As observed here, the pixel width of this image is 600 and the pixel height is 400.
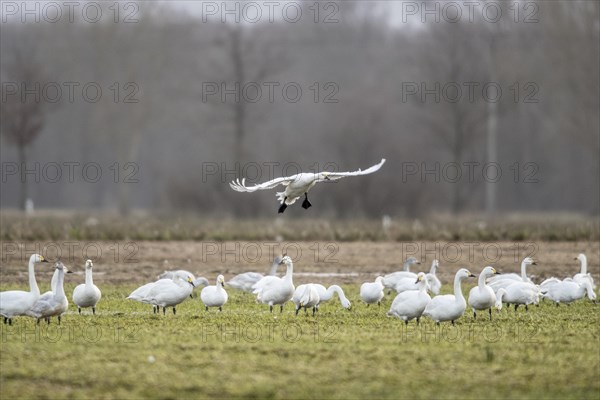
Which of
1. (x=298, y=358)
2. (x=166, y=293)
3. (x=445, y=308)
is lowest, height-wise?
(x=298, y=358)

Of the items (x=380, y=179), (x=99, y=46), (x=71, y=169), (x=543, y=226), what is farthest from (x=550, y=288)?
(x=71, y=169)

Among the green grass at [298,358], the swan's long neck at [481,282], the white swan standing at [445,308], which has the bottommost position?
Answer: the green grass at [298,358]

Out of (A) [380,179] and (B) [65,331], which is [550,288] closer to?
(B) [65,331]

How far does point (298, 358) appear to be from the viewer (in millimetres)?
11469

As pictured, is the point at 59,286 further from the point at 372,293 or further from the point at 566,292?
the point at 566,292

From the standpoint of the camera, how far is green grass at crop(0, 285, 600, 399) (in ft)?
33.5

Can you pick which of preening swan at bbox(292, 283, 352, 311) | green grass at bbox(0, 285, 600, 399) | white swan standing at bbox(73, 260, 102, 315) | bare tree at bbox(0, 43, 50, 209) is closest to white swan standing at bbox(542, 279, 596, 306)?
green grass at bbox(0, 285, 600, 399)

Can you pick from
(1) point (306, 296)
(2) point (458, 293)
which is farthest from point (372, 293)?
(2) point (458, 293)

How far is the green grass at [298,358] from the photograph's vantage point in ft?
33.5

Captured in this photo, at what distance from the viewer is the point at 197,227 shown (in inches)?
1246

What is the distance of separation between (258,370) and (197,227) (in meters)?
21.0

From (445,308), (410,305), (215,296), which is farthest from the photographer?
(215,296)

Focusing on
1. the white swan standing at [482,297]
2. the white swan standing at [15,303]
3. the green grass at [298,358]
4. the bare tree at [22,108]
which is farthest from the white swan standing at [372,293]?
the bare tree at [22,108]

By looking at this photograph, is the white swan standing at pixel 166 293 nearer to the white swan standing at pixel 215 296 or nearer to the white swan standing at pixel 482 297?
the white swan standing at pixel 215 296
